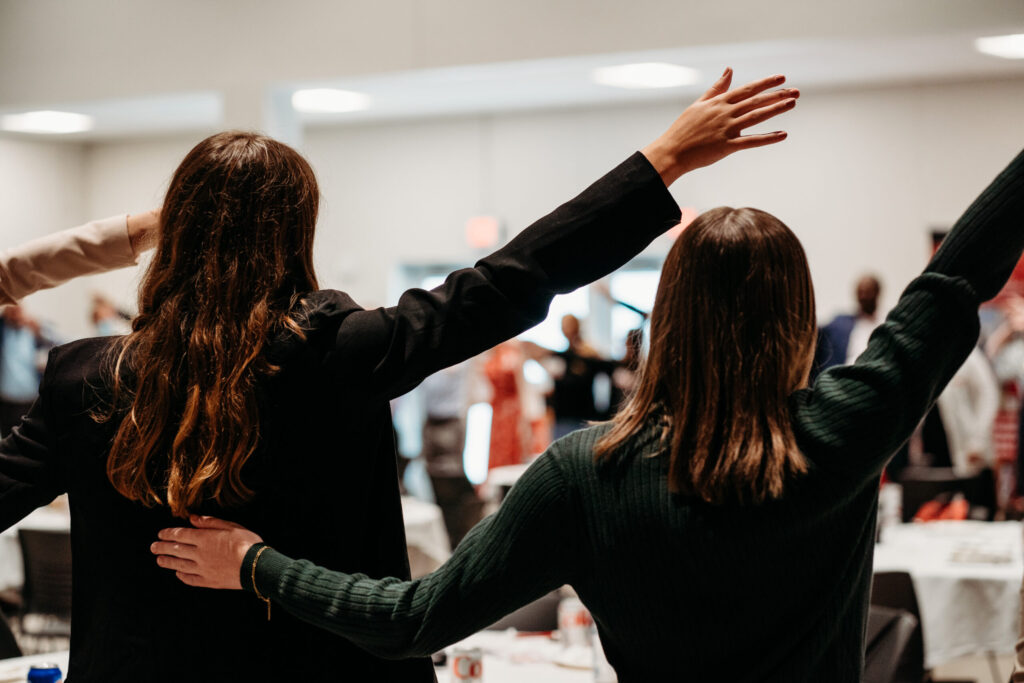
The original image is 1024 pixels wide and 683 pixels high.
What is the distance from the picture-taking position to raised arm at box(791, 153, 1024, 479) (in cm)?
111

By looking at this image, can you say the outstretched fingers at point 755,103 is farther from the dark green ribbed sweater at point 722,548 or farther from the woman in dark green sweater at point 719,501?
the dark green ribbed sweater at point 722,548

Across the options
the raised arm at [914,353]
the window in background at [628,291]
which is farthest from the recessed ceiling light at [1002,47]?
the raised arm at [914,353]

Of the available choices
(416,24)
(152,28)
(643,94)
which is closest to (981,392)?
(643,94)

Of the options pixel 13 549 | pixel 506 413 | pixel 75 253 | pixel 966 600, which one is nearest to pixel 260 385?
pixel 75 253

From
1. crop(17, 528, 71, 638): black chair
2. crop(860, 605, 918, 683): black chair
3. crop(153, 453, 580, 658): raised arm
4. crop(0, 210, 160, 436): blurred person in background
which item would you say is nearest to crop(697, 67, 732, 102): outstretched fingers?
crop(153, 453, 580, 658): raised arm

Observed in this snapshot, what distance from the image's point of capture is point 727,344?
1.17 metres

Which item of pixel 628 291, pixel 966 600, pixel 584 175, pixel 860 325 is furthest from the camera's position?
pixel 628 291

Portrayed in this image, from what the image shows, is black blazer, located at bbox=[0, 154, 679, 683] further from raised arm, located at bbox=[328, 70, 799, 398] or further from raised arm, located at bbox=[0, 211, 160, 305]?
raised arm, located at bbox=[0, 211, 160, 305]

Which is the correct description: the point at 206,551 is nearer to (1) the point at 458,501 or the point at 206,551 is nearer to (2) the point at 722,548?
(2) the point at 722,548

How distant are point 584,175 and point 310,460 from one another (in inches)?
323

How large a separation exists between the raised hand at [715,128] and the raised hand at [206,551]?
2.15 ft

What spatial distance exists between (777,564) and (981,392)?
257 inches

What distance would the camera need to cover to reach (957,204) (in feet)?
27.1

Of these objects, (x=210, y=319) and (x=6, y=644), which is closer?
(x=210, y=319)
